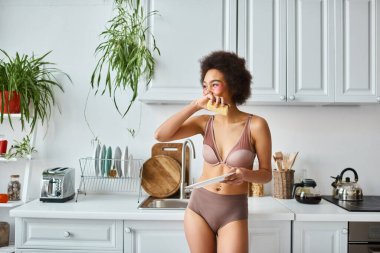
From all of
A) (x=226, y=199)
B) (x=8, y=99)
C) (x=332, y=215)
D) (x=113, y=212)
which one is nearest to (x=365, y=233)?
(x=332, y=215)

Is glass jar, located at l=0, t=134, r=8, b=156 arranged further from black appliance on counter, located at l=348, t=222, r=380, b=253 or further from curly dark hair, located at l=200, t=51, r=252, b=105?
black appliance on counter, located at l=348, t=222, r=380, b=253

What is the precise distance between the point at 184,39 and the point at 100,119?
929 mm

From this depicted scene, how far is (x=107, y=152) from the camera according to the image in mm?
2539

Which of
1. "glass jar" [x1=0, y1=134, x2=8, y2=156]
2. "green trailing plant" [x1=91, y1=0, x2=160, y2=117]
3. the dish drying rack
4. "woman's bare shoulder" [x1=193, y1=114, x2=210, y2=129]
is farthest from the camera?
the dish drying rack

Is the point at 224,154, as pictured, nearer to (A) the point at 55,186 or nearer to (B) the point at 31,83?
(A) the point at 55,186

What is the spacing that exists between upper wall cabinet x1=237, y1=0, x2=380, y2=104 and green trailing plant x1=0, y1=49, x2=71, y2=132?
145 cm

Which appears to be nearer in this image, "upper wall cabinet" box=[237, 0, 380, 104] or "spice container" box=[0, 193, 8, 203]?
"upper wall cabinet" box=[237, 0, 380, 104]

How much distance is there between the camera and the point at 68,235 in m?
Answer: 2.12

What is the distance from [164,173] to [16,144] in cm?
119

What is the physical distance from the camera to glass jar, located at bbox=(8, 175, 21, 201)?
262 cm

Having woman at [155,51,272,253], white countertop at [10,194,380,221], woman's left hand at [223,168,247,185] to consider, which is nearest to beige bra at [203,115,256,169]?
woman at [155,51,272,253]

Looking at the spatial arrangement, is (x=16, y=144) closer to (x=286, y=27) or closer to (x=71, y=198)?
(x=71, y=198)

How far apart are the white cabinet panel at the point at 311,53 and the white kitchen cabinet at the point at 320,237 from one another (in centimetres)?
80

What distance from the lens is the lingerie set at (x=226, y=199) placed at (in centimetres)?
166
